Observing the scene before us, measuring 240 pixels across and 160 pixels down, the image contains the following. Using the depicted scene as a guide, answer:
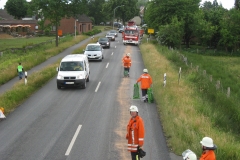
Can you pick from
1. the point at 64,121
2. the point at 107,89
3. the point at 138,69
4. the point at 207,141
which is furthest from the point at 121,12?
the point at 207,141

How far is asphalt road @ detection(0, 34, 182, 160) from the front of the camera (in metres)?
10.3

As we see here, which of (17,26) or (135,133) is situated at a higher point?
(17,26)

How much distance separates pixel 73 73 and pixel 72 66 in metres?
0.86

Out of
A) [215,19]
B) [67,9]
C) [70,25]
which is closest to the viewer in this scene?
[67,9]

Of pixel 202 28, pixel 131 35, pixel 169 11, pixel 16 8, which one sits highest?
pixel 16 8

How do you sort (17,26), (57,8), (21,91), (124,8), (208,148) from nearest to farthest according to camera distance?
(208,148), (21,91), (57,8), (17,26), (124,8)

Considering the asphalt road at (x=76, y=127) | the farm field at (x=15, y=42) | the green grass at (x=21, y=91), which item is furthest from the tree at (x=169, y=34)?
the asphalt road at (x=76, y=127)

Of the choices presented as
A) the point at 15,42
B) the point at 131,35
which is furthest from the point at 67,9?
the point at 15,42

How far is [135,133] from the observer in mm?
8305

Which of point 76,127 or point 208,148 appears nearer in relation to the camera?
point 208,148

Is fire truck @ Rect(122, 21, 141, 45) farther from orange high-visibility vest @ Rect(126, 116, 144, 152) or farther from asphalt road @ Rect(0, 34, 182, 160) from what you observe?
orange high-visibility vest @ Rect(126, 116, 144, 152)

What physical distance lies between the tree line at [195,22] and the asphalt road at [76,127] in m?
32.1

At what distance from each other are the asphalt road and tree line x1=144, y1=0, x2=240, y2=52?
32132 millimetres

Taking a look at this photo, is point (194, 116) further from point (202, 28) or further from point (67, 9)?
point (202, 28)
